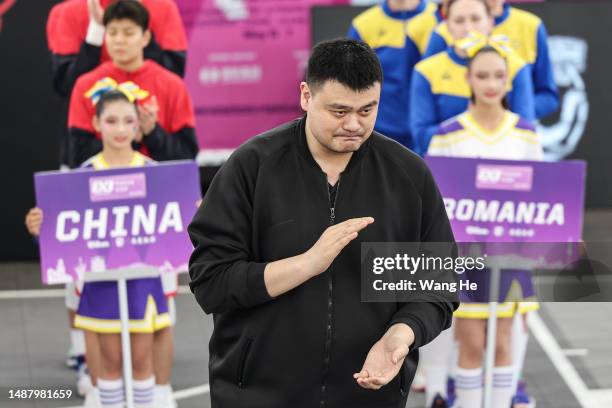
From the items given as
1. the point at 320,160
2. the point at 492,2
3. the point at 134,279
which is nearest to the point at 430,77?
the point at 492,2

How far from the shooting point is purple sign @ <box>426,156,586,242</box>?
Answer: 17.7 ft

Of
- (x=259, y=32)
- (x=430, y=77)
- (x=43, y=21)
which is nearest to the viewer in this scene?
(x=430, y=77)

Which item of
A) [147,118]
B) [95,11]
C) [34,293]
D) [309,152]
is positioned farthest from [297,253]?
[34,293]

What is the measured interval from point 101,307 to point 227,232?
Result: 264 cm

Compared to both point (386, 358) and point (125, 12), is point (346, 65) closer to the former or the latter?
point (386, 358)

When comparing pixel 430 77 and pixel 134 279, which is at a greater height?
pixel 430 77

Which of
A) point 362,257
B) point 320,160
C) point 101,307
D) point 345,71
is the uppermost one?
point 345,71

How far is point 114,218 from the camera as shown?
5.50 metres

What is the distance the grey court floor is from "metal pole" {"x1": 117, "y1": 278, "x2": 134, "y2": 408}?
100cm

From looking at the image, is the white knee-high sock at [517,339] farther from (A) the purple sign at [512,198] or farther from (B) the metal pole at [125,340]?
(B) the metal pole at [125,340]

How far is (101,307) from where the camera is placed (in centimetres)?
588

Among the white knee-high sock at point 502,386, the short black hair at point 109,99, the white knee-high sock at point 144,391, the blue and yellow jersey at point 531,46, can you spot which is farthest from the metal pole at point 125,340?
the blue and yellow jersey at point 531,46

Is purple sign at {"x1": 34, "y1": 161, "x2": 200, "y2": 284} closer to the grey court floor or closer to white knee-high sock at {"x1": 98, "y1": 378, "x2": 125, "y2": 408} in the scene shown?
white knee-high sock at {"x1": 98, "y1": 378, "x2": 125, "y2": 408}

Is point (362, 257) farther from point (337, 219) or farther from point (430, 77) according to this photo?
point (430, 77)
